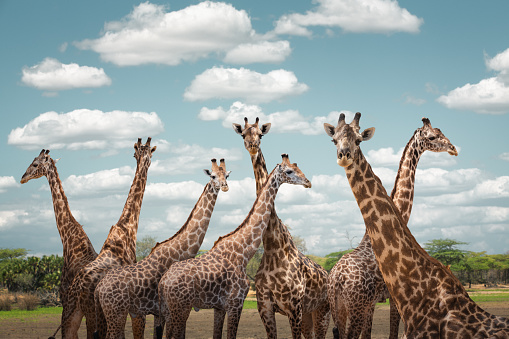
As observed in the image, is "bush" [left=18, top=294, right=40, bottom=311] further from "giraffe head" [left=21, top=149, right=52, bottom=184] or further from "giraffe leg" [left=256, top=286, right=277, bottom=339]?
"giraffe leg" [left=256, top=286, right=277, bottom=339]

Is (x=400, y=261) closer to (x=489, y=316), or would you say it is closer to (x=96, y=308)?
(x=489, y=316)

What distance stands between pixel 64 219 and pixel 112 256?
2.30 m

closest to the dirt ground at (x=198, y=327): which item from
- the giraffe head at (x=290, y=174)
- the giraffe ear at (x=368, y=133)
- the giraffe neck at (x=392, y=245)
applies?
the giraffe head at (x=290, y=174)

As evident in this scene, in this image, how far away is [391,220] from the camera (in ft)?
24.3

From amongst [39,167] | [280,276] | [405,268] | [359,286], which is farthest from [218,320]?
[39,167]

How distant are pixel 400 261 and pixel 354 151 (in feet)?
4.88

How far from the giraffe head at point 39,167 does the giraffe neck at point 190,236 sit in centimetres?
433

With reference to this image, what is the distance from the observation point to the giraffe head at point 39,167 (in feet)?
50.6

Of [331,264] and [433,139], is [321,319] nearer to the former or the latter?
[433,139]

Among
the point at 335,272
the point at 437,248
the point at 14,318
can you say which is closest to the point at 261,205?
the point at 335,272

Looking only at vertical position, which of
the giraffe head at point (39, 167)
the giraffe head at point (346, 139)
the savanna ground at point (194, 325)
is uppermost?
the giraffe head at point (39, 167)

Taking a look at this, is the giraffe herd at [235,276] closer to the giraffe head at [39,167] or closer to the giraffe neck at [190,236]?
the giraffe neck at [190,236]

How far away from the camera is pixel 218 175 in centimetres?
1298

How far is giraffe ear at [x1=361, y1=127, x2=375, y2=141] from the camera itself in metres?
7.97
